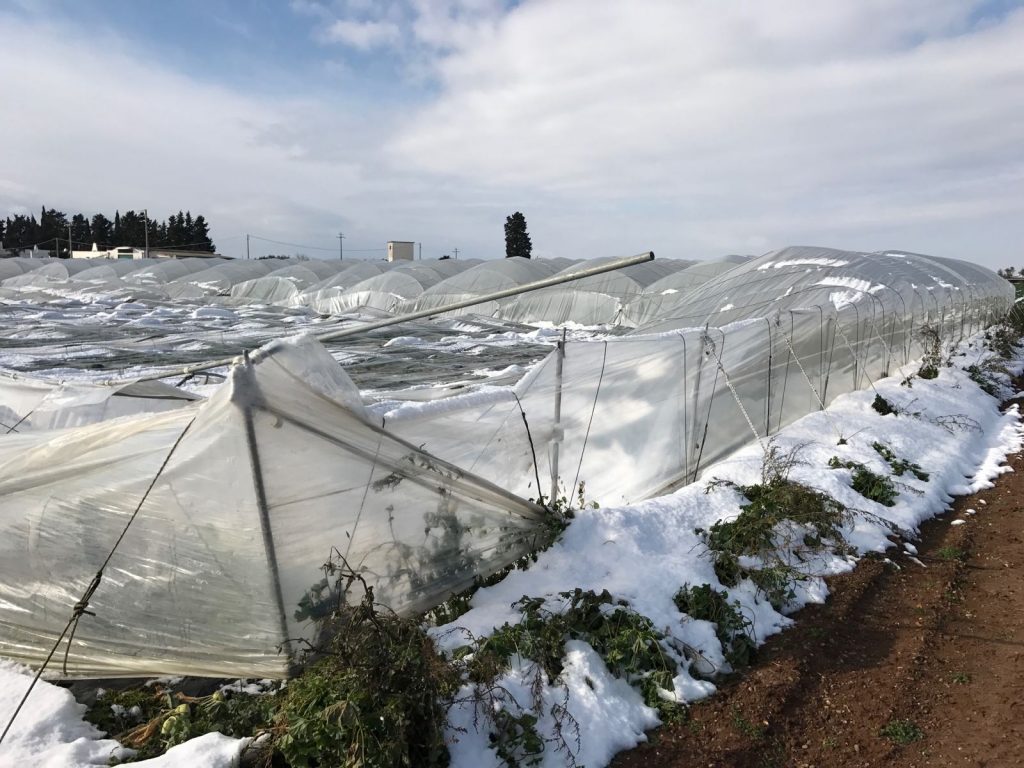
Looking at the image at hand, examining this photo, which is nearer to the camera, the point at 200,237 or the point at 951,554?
the point at 951,554

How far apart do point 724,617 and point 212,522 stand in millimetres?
2797

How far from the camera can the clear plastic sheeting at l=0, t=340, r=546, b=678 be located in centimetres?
330

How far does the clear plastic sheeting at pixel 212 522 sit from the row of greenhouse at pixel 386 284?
45.4ft

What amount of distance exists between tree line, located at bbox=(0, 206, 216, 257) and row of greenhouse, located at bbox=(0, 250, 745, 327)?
911 inches

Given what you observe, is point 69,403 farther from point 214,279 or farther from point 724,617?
point 214,279

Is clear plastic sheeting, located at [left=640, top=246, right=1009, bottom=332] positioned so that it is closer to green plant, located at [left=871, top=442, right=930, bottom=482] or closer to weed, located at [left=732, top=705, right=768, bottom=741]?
green plant, located at [left=871, top=442, right=930, bottom=482]

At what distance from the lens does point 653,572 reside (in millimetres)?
4520

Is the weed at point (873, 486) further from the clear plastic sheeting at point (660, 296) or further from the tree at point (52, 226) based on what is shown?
the tree at point (52, 226)

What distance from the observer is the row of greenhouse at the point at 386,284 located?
2280 centimetres

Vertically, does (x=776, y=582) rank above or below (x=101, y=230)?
below

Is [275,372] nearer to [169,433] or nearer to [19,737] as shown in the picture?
[169,433]

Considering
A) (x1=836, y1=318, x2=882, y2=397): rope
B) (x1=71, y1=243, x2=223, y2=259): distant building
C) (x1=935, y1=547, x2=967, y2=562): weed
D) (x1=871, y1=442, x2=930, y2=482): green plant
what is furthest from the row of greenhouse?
(x1=71, y1=243, x2=223, y2=259): distant building

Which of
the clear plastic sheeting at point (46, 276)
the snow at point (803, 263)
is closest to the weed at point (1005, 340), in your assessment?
the snow at point (803, 263)

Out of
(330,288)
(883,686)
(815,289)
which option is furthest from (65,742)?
(330,288)
